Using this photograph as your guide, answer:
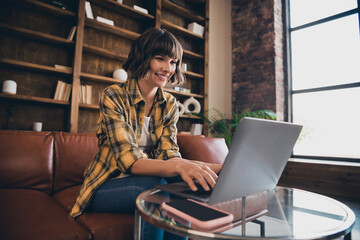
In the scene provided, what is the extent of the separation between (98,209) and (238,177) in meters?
0.67

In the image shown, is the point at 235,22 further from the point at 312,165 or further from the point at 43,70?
the point at 43,70

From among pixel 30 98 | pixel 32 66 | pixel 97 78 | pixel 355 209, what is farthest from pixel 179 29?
pixel 355 209

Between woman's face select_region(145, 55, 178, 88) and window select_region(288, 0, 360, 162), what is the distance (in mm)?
3095

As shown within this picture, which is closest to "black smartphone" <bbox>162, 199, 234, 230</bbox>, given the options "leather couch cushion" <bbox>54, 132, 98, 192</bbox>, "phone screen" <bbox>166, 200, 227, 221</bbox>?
"phone screen" <bbox>166, 200, 227, 221</bbox>

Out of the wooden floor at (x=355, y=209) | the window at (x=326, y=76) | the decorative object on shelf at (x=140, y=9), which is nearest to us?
the wooden floor at (x=355, y=209)

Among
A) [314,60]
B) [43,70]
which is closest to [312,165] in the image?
[314,60]

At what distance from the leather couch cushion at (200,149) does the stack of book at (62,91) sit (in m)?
1.53

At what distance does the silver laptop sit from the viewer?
500 millimetres

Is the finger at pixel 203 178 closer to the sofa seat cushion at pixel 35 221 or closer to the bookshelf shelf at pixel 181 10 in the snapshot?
the sofa seat cushion at pixel 35 221

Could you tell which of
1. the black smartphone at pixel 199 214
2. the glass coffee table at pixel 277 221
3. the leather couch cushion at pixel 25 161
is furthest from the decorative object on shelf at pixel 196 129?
the black smartphone at pixel 199 214

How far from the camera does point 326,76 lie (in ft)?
11.4

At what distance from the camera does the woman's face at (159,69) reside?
124 centimetres

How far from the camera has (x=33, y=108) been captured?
2.64 m

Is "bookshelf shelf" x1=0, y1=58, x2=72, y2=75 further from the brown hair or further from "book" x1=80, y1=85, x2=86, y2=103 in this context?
the brown hair
